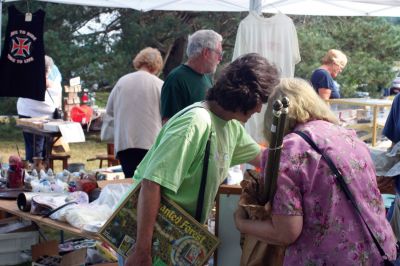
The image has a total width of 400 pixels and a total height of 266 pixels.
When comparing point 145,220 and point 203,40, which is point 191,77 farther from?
point 145,220

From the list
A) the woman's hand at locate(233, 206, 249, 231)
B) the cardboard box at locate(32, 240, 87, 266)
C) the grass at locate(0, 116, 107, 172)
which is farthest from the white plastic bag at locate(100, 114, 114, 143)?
the woman's hand at locate(233, 206, 249, 231)

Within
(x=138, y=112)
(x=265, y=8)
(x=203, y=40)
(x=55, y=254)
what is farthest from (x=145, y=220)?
(x=265, y=8)

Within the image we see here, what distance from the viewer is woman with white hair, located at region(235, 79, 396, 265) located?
1749 mm

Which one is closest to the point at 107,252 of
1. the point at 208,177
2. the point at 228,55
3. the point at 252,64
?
the point at 208,177

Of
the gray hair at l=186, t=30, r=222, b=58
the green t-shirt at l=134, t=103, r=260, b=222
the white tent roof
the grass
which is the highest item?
the white tent roof

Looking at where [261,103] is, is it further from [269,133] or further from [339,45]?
[339,45]

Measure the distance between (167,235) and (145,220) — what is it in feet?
0.35

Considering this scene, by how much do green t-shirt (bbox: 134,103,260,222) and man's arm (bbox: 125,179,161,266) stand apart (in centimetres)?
4

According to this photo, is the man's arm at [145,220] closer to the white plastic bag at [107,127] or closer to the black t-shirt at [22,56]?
the white plastic bag at [107,127]

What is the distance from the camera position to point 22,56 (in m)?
5.22

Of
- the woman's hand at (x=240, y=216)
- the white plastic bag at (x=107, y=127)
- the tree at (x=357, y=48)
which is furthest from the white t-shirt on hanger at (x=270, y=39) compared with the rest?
the tree at (x=357, y=48)

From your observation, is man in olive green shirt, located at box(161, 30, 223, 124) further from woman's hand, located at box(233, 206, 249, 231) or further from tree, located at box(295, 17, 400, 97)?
tree, located at box(295, 17, 400, 97)

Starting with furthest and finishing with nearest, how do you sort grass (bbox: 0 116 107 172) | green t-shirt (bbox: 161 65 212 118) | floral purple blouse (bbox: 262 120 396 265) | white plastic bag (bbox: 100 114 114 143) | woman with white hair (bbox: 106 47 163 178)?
grass (bbox: 0 116 107 172) → white plastic bag (bbox: 100 114 114 143) → woman with white hair (bbox: 106 47 163 178) → green t-shirt (bbox: 161 65 212 118) → floral purple blouse (bbox: 262 120 396 265)

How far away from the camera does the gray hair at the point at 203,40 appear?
3850 millimetres
